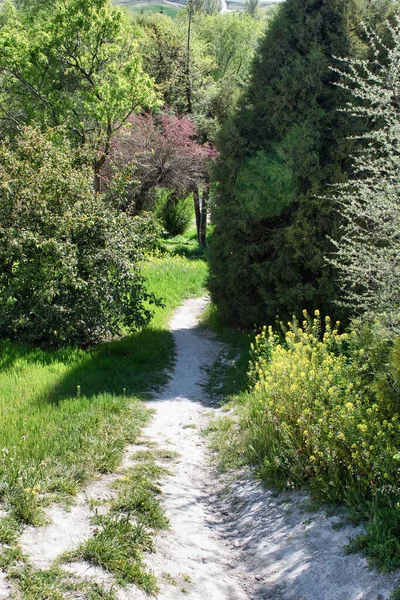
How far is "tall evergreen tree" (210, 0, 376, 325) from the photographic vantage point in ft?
31.5

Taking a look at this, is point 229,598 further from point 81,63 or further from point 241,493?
point 81,63

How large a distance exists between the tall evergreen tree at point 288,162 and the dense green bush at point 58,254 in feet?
7.47

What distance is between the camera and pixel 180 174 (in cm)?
2344

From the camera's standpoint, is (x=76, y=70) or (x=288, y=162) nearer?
(x=288, y=162)

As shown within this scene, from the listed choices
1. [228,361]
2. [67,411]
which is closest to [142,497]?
[67,411]

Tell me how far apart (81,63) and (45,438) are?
62.1 ft

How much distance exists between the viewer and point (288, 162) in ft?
31.9

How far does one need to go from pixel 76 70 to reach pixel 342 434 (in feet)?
66.7

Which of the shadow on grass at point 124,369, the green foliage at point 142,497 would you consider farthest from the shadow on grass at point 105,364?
the green foliage at point 142,497

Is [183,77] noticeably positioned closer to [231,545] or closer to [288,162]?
[288,162]

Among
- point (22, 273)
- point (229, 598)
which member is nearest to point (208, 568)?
point (229, 598)

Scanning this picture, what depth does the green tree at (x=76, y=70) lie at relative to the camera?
19781mm

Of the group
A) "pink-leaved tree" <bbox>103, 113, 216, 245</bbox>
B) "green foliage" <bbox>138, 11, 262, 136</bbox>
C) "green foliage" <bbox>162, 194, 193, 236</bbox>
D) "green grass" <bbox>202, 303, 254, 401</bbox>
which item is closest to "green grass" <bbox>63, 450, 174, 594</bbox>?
"green grass" <bbox>202, 303, 254, 401</bbox>

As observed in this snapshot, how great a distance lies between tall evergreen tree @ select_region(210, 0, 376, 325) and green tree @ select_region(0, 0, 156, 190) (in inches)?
385
